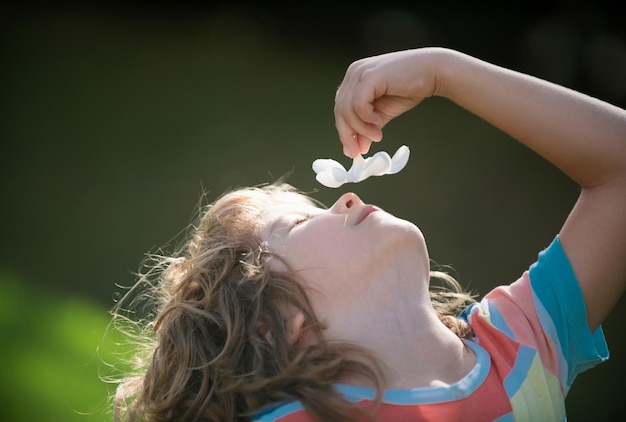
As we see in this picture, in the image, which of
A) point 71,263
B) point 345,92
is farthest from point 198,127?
Answer: point 345,92

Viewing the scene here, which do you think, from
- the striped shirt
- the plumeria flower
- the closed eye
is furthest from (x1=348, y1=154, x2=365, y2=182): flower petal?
the striped shirt

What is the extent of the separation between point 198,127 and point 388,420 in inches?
94.9

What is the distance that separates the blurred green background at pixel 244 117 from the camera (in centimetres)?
329

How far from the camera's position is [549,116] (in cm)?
142

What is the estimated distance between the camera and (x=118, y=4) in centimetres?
346

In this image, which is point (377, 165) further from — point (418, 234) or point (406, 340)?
point (406, 340)

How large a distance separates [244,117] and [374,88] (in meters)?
2.10

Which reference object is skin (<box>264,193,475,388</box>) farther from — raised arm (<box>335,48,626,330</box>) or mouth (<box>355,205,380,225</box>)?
raised arm (<box>335,48,626,330</box>)

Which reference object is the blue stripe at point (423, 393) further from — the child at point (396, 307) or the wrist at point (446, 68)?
the wrist at point (446, 68)

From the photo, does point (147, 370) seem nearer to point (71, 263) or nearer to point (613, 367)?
point (71, 263)

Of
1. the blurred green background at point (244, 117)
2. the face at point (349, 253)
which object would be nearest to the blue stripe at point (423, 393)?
the face at point (349, 253)

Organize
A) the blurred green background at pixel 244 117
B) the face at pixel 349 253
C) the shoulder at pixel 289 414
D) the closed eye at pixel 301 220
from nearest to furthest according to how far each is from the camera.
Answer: the shoulder at pixel 289 414, the face at pixel 349 253, the closed eye at pixel 301 220, the blurred green background at pixel 244 117

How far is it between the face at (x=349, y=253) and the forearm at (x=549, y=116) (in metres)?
0.29

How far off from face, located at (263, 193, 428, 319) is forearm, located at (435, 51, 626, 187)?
0.29 m
